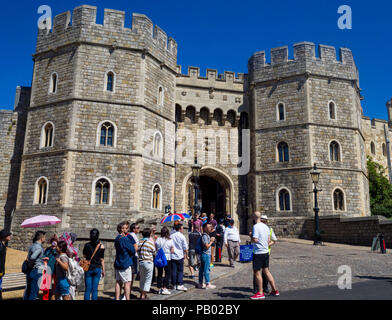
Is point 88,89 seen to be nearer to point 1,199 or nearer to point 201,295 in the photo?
point 1,199

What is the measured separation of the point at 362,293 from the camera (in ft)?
22.1

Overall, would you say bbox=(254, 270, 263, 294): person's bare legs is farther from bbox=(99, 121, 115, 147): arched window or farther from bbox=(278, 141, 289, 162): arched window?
bbox=(278, 141, 289, 162): arched window

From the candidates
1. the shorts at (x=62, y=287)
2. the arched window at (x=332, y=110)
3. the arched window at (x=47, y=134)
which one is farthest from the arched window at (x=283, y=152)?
the shorts at (x=62, y=287)

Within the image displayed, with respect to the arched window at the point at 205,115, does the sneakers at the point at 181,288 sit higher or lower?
lower

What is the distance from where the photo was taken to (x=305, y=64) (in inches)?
866

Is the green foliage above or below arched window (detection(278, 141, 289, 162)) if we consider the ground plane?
below

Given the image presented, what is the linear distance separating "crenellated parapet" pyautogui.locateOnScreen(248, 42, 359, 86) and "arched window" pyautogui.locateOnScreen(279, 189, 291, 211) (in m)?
7.01

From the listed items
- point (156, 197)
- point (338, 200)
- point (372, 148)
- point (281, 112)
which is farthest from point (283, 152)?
point (372, 148)

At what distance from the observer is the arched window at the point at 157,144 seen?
19625 millimetres

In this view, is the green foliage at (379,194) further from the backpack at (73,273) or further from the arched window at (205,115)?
the backpack at (73,273)

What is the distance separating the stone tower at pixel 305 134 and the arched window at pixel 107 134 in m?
8.83

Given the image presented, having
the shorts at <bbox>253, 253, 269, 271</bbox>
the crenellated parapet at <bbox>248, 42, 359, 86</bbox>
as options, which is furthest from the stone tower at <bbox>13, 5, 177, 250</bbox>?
the shorts at <bbox>253, 253, 269, 271</bbox>

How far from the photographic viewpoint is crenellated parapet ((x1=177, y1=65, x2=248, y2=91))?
23266 mm

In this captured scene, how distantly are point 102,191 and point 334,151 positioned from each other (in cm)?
1341
